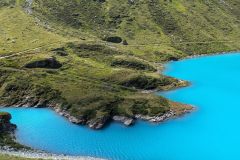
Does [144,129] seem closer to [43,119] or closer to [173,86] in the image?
[43,119]

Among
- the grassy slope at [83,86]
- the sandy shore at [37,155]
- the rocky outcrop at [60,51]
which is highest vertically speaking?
the sandy shore at [37,155]

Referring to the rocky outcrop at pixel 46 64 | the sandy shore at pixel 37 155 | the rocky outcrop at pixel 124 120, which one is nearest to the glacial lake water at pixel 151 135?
the rocky outcrop at pixel 124 120

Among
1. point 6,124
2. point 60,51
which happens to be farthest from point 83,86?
point 60,51

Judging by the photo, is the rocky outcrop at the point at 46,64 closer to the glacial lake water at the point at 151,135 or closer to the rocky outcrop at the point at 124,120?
the glacial lake water at the point at 151,135

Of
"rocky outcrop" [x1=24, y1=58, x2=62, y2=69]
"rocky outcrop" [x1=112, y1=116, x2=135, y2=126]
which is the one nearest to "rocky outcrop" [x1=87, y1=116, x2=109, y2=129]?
"rocky outcrop" [x1=112, y1=116, x2=135, y2=126]

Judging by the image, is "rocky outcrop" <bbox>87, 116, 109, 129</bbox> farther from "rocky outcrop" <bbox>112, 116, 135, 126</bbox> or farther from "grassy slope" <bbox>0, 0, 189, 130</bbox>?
"rocky outcrop" <bbox>112, 116, 135, 126</bbox>

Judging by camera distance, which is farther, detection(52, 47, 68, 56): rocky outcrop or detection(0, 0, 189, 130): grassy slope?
detection(52, 47, 68, 56): rocky outcrop

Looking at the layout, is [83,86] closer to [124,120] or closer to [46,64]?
[46,64]

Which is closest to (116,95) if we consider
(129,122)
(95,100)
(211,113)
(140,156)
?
(95,100)
